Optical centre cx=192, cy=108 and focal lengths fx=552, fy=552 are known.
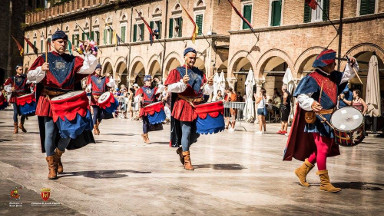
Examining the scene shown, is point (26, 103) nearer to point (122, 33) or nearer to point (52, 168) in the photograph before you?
point (52, 168)

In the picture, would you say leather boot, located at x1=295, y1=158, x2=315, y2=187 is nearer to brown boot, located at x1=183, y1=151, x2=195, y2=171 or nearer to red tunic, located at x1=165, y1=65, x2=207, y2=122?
brown boot, located at x1=183, y1=151, x2=195, y2=171

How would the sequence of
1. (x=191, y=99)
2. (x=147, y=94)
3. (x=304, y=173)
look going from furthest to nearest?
(x=147, y=94)
(x=191, y=99)
(x=304, y=173)

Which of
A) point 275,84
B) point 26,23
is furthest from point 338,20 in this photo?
point 26,23

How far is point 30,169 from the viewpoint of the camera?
8086 mm

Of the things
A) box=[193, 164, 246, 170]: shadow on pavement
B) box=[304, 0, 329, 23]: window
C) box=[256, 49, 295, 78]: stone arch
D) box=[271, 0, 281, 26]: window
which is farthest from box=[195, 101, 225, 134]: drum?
box=[271, 0, 281, 26]: window

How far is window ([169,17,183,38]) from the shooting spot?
37.4m

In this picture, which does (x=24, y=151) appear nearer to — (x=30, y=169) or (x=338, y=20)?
(x=30, y=169)

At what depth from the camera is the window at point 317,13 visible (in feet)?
87.2

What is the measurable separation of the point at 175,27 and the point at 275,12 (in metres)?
9.99

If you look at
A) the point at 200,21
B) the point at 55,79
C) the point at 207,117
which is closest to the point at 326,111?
the point at 207,117

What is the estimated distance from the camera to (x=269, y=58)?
30125 mm

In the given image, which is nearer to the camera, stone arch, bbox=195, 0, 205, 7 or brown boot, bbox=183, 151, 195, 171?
brown boot, bbox=183, 151, 195, 171

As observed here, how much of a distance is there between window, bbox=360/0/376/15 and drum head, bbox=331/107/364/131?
18.6m

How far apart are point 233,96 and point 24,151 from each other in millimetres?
16310
